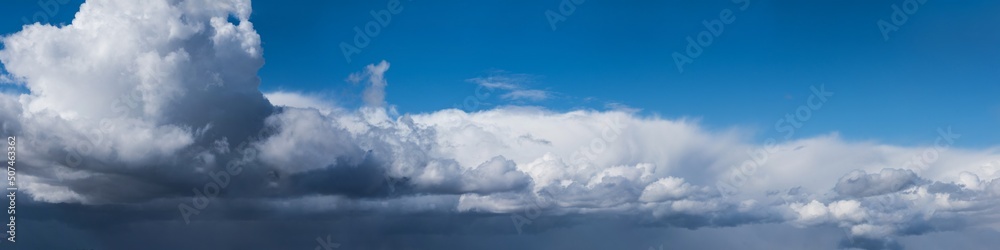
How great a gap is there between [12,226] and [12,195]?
9432mm

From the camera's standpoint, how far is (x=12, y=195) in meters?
141

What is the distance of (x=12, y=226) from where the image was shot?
143 metres
